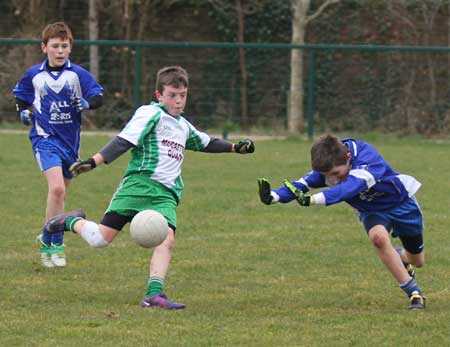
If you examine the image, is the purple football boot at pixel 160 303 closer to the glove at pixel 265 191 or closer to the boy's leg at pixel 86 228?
the boy's leg at pixel 86 228

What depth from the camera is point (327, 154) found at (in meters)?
6.65

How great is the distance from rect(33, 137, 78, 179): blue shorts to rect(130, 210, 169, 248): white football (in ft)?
6.60

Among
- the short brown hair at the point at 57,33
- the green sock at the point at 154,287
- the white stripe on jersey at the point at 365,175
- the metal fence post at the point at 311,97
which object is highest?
the short brown hair at the point at 57,33

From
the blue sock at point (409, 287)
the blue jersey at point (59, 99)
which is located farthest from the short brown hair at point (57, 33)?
the blue sock at point (409, 287)

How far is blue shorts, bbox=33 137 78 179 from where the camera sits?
8.77 m

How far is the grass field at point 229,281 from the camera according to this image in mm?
6254

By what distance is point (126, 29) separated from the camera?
24047 mm

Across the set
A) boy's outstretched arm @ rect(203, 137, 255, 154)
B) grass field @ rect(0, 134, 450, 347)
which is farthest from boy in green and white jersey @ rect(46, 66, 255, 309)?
grass field @ rect(0, 134, 450, 347)

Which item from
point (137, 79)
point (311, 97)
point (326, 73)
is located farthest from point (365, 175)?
point (137, 79)

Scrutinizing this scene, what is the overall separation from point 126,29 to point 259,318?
17.9 meters

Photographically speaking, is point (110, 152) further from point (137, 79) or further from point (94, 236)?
point (137, 79)

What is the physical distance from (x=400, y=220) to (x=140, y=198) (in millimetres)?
1648

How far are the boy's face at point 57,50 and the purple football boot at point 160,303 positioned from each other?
255 centimetres

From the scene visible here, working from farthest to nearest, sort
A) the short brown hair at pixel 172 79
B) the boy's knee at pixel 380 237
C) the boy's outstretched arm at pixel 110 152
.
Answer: the short brown hair at pixel 172 79 < the boy's knee at pixel 380 237 < the boy's outstretched arm at pixel 110 152
